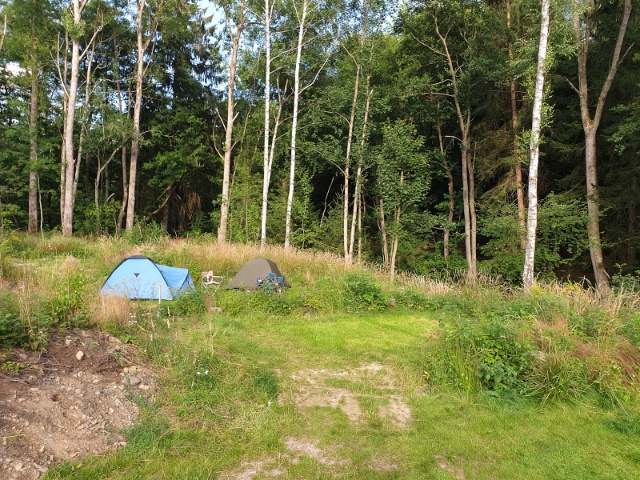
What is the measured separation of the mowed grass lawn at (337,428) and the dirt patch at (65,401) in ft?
0.58

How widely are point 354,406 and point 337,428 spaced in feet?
1.78

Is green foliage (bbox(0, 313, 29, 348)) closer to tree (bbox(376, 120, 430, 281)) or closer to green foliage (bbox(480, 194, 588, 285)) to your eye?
green foliage (bbox(480, 194, 588, 285))

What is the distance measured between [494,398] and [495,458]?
1093 millimetres

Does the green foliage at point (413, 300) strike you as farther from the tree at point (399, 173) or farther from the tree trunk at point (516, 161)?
the tree at point (399, 173)

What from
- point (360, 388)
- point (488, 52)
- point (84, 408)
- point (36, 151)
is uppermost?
point (488, 52)

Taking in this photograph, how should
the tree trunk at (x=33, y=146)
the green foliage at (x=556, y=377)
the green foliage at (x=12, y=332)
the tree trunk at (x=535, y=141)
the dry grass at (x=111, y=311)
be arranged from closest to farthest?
the green foliage at (x=12, y=332) < the green foliage at (x=556, y=377) < the dry grass at (x=111, y=311) < the tree trunk at (x=535, y=141) < the tree trunk at (x=33, y=146)

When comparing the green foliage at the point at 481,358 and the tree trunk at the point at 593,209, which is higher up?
the tree trunk at the point at 593,209

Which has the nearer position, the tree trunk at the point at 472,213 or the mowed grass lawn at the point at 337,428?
the mowed grass lawn at the point at 337,428

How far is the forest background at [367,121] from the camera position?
1416 centimetres

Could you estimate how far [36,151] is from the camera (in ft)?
67.3

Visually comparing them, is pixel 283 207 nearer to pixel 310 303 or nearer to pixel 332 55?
pixel 332 55

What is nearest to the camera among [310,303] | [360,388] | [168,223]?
[360,388]

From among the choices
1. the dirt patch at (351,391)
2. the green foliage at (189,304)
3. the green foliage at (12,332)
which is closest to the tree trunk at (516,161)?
the dirt patch at (351,391)

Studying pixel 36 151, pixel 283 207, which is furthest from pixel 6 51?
pixel 283 207
